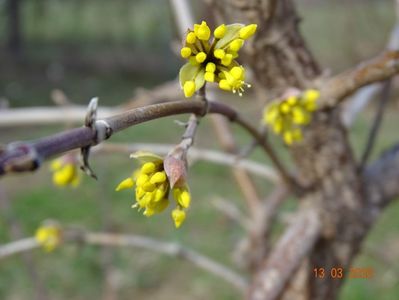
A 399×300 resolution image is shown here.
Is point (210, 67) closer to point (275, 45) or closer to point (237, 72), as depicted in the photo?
point (237, 72)

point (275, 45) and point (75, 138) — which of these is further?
point (275, 45)

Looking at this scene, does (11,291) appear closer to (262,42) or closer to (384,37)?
(262,42)

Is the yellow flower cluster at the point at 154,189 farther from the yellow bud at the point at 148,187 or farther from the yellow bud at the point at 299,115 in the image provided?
the yellow bud at the point at 299,115

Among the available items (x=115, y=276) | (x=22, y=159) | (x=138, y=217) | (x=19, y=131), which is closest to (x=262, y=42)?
(x=22, y=159)

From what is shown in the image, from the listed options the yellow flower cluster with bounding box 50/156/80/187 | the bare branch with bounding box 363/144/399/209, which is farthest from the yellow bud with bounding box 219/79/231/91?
the bare branch with bounding box 363/144/399/209

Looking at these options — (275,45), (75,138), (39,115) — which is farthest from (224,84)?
(39,115)

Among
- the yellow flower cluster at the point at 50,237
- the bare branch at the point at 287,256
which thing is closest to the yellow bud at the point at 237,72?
the bare branch at the point at 287,256

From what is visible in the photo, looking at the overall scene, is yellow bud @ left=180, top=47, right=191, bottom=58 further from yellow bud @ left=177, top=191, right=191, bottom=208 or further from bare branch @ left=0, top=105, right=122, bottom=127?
bare branch @ left=0, top=105, right=122, bottom=127
